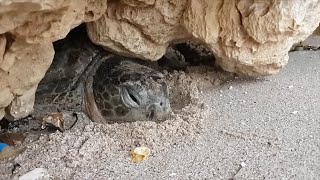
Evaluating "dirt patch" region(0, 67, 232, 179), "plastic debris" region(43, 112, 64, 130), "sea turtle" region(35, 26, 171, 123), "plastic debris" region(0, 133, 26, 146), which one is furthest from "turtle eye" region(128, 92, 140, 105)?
"plastic debris" region(0, 133, 26, 146)

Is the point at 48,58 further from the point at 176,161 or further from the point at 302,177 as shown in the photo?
the point at 302,177

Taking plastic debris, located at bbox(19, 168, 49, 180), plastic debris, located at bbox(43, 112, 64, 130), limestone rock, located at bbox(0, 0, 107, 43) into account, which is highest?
limestone rock, located at bbox(0, 0, 107, 43)

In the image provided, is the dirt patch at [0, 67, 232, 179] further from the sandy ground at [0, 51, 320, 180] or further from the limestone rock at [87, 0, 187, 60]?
the limestone rock at [87, 0, 187, 60]

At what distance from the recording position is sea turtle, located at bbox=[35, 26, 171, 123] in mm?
1624

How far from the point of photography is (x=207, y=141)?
144cm

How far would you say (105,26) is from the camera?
5.19 feet

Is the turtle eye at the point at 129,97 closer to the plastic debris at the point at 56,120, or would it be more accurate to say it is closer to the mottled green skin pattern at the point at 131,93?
the mottled green skin pattern at the point at 131,93

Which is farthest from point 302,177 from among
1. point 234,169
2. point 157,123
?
point 157,123

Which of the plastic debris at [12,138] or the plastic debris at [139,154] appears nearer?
the plastic debris at [139,154]

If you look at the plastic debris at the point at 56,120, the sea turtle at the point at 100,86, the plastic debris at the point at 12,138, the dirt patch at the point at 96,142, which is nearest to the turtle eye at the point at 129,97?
the sea turtle at the point at 100,86

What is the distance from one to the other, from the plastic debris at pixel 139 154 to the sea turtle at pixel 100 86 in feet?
0.74

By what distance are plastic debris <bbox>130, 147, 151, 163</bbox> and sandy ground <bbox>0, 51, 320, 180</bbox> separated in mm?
17

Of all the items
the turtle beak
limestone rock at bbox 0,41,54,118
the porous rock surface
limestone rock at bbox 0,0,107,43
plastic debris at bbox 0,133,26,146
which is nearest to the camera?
limestone rock at bbox 0,0,107,43

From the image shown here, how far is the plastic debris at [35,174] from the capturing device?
1277mm
